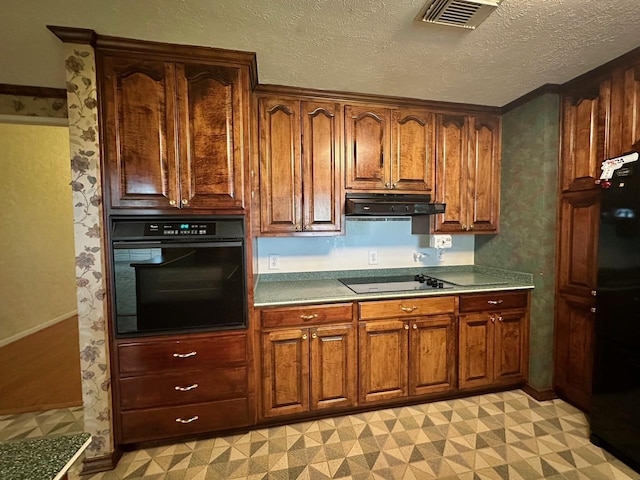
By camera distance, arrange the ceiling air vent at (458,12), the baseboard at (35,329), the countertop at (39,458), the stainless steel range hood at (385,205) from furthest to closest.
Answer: the baseboard at (35,329), the stainless steel range hood at (385,205), the ceiling air vent at (458,12), the countertop at (39,458)

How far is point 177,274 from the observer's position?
181 centimetres

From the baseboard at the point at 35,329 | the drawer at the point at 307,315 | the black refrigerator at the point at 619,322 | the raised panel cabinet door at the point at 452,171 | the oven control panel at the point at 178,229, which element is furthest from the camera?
the baseboard at the point at 35,329

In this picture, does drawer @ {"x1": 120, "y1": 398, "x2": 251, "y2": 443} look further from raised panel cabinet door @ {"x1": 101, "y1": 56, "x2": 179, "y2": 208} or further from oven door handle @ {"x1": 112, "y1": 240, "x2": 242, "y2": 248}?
raised panel cabinet door @ {"x1": 101, "y1": 56, "x2": 179, "y2": 208}

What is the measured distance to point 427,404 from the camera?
2.34m

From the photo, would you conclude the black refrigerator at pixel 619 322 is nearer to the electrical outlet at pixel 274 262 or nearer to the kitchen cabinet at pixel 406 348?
the kitchen cabinet at pixel 406 348

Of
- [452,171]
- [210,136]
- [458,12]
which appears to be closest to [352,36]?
[458,12]

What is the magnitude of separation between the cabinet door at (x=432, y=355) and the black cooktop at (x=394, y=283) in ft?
0.85

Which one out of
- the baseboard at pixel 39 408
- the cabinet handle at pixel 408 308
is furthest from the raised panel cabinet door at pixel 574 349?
the baseboard at pixel 39 408

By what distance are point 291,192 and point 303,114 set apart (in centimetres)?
61

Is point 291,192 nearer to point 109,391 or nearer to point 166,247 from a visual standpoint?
point 166,247

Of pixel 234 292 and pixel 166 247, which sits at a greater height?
pixel 166 247

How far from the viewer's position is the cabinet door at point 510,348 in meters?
2.41

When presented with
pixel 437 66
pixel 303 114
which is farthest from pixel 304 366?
pixel 437 66

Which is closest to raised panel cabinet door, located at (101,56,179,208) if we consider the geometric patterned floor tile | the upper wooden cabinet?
the upper wooden cabinet
